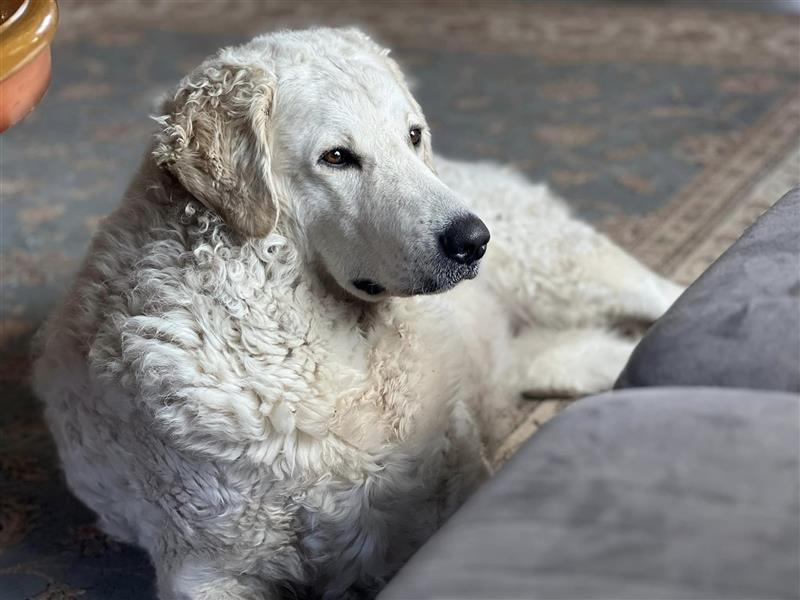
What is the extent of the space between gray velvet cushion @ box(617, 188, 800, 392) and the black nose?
37 cm

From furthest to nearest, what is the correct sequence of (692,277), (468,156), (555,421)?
(468,156) → (692,277) → (555,421)

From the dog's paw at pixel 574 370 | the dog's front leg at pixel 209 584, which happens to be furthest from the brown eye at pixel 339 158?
the dog's paw at pixel 574 370

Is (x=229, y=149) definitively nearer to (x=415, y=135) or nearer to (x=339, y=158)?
(x=339, y=158)

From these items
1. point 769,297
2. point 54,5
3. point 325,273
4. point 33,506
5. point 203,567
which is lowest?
point 33,506

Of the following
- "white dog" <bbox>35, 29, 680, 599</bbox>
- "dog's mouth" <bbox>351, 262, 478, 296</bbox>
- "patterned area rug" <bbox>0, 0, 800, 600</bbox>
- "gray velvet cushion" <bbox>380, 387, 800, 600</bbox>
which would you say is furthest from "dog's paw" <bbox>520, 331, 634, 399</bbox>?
"gray velvet cushion" <bbox>380, 387, 800, 600</bbox>

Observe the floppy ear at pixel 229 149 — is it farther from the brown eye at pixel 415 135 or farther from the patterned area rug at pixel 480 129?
the patterned area rug at pixel 480 129

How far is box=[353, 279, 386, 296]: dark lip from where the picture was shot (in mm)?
1780

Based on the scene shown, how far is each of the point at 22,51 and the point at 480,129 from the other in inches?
106

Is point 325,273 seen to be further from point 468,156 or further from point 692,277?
point 468,156

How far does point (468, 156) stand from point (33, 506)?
212 centimetres

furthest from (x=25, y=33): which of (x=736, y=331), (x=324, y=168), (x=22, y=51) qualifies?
(x=736, y=331)

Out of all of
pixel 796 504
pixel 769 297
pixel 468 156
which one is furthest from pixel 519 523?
pixel 468 156

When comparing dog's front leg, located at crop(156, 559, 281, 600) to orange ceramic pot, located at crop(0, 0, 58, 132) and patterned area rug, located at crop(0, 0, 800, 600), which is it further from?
orange ceramic pot, located at crop(0, 0, 58, 132)

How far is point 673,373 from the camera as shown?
136cm
